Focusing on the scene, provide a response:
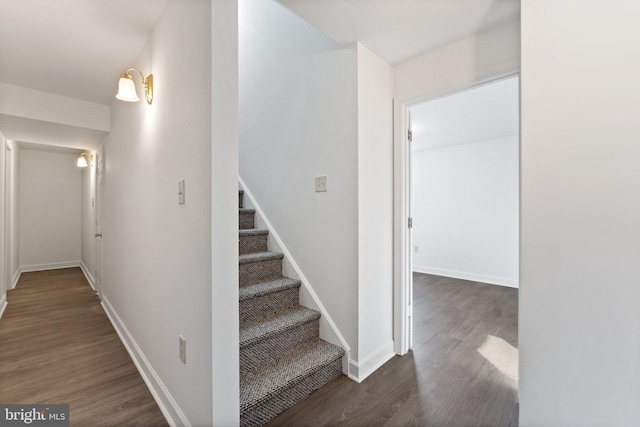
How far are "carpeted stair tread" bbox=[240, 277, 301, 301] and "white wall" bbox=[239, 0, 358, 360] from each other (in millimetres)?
148

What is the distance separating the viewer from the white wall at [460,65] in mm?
1665

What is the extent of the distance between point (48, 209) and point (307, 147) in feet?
19.8

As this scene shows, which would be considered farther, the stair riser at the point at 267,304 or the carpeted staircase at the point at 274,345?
the stair riser at the point at 267,304

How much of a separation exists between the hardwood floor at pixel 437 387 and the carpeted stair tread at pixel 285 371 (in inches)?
6.4

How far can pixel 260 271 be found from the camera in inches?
87.7

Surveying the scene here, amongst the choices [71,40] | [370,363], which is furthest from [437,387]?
[71,40]

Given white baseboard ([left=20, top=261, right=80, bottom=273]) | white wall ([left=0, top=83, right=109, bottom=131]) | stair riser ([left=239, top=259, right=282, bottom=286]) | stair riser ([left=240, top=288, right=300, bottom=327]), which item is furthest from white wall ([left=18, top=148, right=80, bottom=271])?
stair riser ([left=240, top=288, right=300, bottom=327])

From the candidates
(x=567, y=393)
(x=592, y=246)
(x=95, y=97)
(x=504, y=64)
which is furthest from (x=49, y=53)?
(x=567, y=393)

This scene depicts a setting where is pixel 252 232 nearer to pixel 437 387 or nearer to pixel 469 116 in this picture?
pixel 437 387

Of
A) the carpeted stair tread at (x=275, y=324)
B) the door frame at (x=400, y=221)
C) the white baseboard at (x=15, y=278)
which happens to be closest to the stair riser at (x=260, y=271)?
the carpeted stair tread at (x=275, y=324)

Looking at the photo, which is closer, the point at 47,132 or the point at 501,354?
the point at 501,354

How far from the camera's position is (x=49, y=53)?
1.93 metres

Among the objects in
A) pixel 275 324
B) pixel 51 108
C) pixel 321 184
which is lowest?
pixel 275 324

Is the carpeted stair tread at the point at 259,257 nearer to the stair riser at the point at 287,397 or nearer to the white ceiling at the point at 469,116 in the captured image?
the stair riser at the point at 287,397
